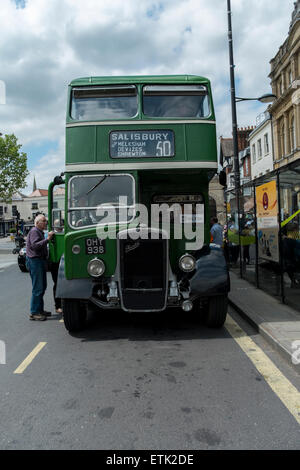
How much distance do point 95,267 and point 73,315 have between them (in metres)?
0.87

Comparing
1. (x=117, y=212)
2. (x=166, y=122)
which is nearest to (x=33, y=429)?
(x=117, y=212)

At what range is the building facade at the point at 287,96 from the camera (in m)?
26.3

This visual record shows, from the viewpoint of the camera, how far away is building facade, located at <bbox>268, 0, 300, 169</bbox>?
26.3 m

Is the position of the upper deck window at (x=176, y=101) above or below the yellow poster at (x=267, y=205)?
above

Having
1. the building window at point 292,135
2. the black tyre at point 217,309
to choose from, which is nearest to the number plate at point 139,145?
the black tyre at point 217,309

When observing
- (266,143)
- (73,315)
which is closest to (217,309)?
(73,315)

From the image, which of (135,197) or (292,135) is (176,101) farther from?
(292,135)

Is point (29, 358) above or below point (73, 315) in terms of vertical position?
below

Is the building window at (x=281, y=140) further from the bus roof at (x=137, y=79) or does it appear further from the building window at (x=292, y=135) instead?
the bus roof at (x=137, y=79)

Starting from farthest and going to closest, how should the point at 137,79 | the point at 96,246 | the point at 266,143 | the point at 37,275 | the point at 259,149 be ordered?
1. the point at 259,149
2. the point at 266,143
3. the point at 37,275
4. the point at 137,79
5. the point at 96,246

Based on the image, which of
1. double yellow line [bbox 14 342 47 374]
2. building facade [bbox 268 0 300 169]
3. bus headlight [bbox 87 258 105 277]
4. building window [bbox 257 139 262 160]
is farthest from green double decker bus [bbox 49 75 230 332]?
building window [bbox 257 139 262 160]

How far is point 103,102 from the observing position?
615 cm

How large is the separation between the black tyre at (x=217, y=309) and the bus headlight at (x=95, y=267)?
170cm

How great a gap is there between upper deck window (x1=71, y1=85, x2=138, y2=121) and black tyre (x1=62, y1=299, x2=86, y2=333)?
9.27 feet
